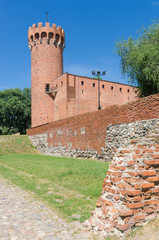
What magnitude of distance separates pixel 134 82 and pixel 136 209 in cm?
1895

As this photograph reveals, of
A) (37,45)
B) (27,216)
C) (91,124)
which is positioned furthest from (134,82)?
(37,45)

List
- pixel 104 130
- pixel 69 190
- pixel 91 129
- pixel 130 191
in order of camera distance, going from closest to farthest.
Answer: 1. pixel 130 191
2. pixel 69 190
3. pixel 104 130
4. pixel 91 129

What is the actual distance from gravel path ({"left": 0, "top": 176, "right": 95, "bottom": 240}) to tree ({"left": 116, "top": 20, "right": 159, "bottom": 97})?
15.8m

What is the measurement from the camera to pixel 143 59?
19.1 metres

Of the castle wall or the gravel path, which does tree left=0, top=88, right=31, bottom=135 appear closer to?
the castle wall

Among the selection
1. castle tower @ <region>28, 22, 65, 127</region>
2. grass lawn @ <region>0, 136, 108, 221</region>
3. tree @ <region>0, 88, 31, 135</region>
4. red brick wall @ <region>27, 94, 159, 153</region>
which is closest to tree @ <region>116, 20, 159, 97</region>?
red brick wall @ <region>27, 94, 159, 153</region>

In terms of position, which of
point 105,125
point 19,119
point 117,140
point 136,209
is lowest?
point 136,209

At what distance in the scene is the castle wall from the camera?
1215 centimetres

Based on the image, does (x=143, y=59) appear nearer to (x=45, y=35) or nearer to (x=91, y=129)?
(x=91, y=129)

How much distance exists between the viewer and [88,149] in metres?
17.2

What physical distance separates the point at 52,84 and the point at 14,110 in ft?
52.2

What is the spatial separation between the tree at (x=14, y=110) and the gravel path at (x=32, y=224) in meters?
46.6

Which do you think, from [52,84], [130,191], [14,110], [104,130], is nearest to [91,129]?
[104,130]

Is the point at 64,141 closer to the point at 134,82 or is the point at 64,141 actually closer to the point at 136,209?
the point at 134,82
